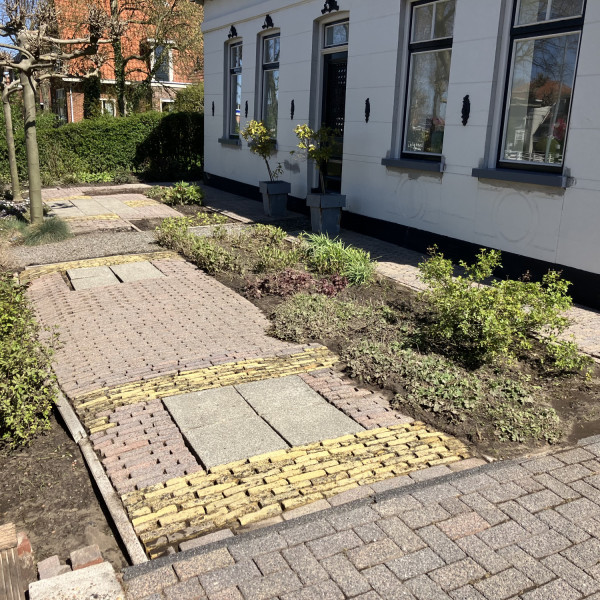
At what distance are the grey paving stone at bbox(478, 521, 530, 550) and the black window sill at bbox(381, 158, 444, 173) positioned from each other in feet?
20.6

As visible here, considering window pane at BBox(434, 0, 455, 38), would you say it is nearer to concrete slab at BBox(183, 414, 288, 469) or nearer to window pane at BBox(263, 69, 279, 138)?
window pane at BBox(263, 69, 279, 138)

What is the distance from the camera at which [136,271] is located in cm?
809

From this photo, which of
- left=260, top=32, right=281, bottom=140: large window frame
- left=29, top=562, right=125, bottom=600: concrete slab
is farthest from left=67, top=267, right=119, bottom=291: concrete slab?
left=260, top=32, right=281, bottom=140: large window frame

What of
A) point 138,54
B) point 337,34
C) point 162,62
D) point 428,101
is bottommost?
point 428,101

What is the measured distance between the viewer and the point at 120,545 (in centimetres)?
309

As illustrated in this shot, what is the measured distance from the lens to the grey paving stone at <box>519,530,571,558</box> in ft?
9.75

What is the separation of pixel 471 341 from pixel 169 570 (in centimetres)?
327

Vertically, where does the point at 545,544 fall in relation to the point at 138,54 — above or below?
below

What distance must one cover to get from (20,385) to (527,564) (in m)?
3.04

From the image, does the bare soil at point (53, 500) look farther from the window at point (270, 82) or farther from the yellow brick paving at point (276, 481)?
the window at point (270, 82)

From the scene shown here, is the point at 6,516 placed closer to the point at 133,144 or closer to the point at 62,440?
the point at 62,440

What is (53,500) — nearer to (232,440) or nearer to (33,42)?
(232,440)

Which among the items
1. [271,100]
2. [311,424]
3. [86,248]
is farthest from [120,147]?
[311,424]

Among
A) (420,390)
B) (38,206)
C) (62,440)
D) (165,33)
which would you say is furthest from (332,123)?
(165,33)
